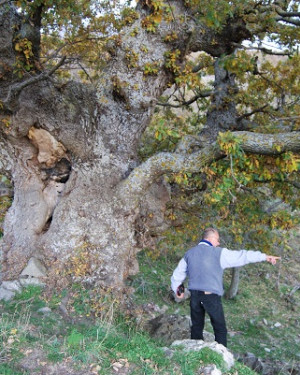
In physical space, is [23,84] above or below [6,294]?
above

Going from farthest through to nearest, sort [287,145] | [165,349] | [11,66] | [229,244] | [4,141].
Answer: [229,244] < [4,141] < [11,66] < [287,145] < [165,349]

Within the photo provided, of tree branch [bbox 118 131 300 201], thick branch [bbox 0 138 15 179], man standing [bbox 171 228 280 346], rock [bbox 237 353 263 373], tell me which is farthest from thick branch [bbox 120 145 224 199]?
rock [bbox 237 353 263 373]

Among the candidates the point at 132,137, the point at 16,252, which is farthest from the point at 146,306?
the point at 132,137

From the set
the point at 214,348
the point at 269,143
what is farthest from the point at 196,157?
the point at 214,348

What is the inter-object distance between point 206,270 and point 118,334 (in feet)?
4.29

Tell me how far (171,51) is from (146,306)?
5260mm

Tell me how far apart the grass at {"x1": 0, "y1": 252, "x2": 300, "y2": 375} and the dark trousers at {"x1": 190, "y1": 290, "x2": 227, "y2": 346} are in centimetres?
56

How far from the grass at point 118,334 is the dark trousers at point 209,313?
0.56 metres

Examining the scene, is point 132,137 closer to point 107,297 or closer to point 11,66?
point 11,66

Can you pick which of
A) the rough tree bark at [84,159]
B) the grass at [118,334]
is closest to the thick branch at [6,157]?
the rough tree bark at [84,159]

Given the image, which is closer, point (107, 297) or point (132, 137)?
point (107, 297)

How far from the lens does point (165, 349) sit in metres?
3.86

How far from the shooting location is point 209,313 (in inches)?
179

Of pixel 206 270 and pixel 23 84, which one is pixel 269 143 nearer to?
pixel 206 270
